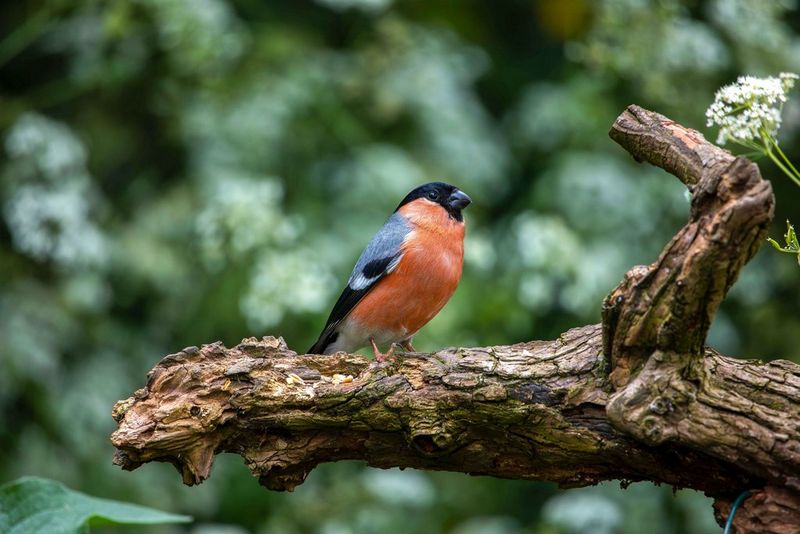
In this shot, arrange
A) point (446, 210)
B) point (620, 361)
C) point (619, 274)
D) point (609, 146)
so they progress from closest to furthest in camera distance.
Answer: point (620, 361), point (446, 210), point (619, 274), point (609, 146)

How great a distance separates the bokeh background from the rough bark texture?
140cm

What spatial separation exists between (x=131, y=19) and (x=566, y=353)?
3320 millimetres

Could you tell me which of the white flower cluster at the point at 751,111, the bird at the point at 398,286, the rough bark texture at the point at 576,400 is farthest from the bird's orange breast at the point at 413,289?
the white flower cluster at the point at 751,111

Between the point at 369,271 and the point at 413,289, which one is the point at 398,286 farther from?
the point at 369,271

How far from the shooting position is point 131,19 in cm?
502

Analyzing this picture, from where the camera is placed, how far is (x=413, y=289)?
12.7 feet

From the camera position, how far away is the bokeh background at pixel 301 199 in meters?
4.51

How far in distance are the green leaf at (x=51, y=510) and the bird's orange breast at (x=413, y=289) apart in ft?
4.68

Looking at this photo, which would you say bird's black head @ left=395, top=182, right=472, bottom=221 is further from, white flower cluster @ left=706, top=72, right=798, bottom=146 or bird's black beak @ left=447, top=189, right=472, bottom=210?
white flower cluster @ left=706, top=72, right=798, bottom=146

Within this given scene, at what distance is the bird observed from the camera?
388 centimetres

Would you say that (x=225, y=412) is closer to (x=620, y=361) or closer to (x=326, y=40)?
(x=620, y=361)

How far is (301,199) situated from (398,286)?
1.32m

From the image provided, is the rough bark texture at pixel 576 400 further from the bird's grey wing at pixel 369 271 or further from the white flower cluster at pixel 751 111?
the bird's grey wing at pixel 369 271

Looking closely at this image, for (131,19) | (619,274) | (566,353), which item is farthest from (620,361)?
(131,19)
